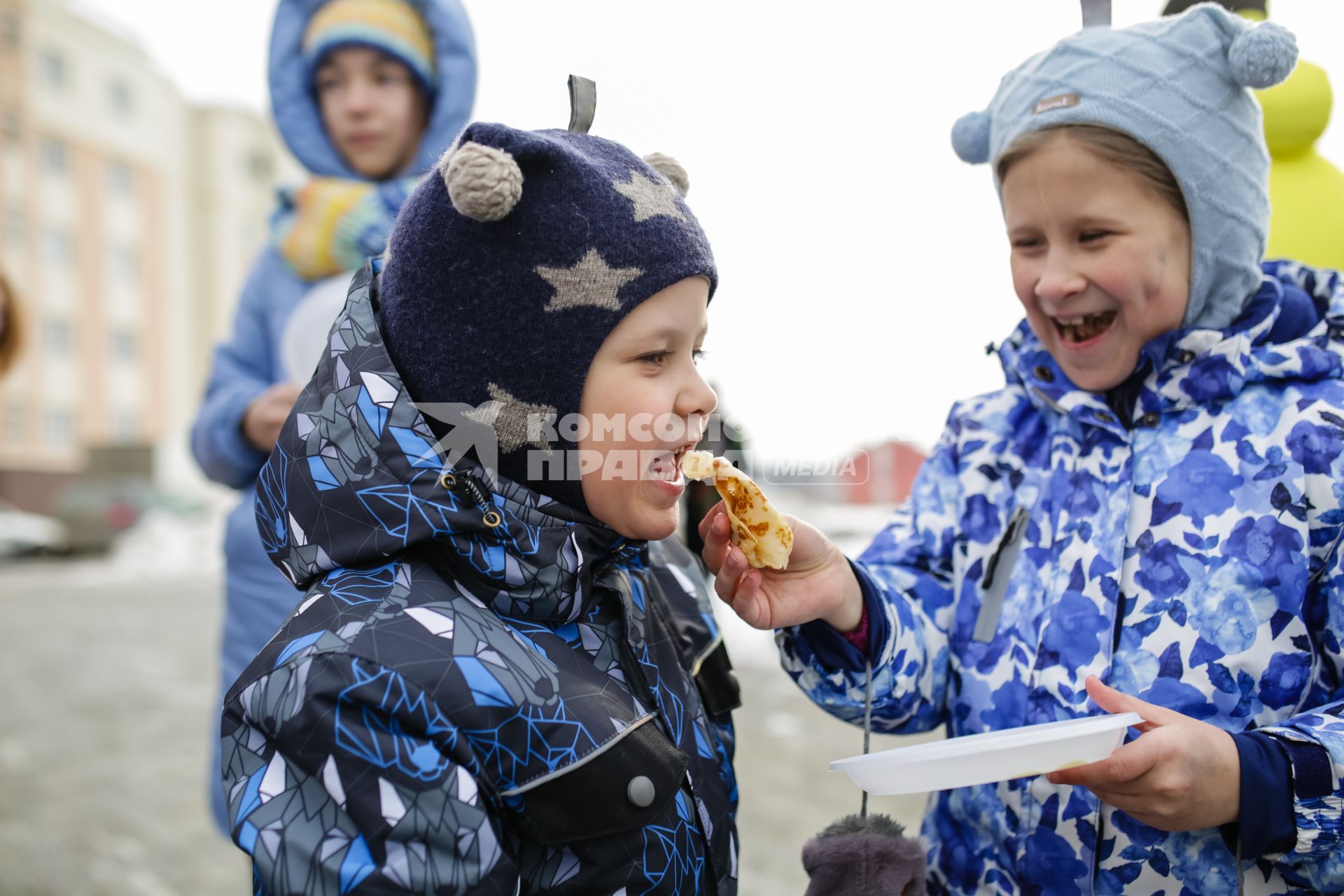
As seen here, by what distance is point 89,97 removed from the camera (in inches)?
1013

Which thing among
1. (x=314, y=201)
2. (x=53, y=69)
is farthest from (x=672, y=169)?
(x=53, y=69)

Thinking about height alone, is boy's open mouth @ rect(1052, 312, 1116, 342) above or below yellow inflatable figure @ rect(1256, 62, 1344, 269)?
below

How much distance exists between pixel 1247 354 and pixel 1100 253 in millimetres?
269

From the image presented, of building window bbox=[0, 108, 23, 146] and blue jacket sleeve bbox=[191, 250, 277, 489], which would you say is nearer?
blue jacket sleeve bbox=[191, 250, 277, 489]

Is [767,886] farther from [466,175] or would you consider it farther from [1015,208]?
[466,175]

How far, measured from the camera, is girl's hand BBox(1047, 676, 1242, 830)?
122 cm

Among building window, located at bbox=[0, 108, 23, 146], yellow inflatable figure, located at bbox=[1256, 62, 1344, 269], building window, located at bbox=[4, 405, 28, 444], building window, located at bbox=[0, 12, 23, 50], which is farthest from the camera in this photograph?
building window, located at bbox=[4, 405, 28, 444]

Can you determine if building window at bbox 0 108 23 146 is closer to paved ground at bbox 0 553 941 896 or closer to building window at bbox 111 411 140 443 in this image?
building window at bbox 111 411 140 443

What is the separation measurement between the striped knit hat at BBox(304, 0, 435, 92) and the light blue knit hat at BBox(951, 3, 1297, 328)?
1725 mm

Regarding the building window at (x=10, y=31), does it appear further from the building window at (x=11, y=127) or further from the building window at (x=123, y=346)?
the building window at (x=123, y=346)

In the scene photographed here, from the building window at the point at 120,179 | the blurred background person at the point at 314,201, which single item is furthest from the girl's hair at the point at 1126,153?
the building window at the point at 120,179

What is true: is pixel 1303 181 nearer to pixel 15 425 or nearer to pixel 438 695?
pixel 438 695

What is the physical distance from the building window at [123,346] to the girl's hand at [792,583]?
29.0 metres

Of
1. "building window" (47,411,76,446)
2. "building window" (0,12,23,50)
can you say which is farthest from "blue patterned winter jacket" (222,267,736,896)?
"building window" (0,12,23,50)
